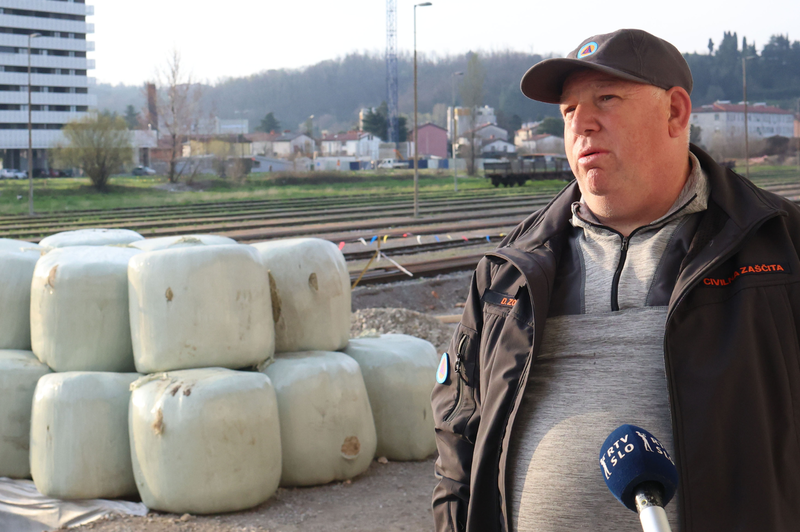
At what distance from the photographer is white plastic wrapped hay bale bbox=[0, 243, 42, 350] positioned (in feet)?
17.3

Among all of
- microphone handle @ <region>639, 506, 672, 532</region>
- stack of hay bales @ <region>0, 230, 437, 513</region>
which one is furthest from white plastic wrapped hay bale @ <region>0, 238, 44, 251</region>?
microphone handle @ <region>639, 506, 672, 532</region>

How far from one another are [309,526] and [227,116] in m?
183

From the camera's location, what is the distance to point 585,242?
7.32 ft

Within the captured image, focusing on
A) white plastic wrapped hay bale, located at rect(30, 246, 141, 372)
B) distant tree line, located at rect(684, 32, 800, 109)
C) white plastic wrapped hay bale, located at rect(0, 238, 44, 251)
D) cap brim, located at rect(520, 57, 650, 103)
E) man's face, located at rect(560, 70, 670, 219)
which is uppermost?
distant tree line, located at rect(684, 32, 800, 109)

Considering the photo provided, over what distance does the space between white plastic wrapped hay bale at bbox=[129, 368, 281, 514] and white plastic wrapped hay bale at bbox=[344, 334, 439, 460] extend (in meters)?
1.09

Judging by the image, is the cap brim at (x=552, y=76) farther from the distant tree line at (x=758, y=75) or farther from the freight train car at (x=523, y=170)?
the distant tree line at (x=758, y=75)

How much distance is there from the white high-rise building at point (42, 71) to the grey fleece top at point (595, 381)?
7656cm

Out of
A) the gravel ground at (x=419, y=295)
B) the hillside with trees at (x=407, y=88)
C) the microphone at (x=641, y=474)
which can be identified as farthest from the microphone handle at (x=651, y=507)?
the hillside with trees at (x=407, y=88)

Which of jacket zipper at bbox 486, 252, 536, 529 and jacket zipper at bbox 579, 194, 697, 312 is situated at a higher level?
jacket zipper at bbox 579, 194, 697, 312

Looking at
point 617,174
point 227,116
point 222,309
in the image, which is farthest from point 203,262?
point 227,116

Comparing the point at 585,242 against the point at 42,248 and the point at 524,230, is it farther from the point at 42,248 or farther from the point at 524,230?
the point at 42,248

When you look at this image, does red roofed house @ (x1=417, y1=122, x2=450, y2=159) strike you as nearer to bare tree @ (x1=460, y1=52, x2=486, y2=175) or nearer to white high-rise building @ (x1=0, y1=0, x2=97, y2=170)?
bare tree @ (x1=460, y1=52, x2=486, y2=175)

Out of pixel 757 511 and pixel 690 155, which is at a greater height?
pixel 690 155

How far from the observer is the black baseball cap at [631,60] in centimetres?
199
